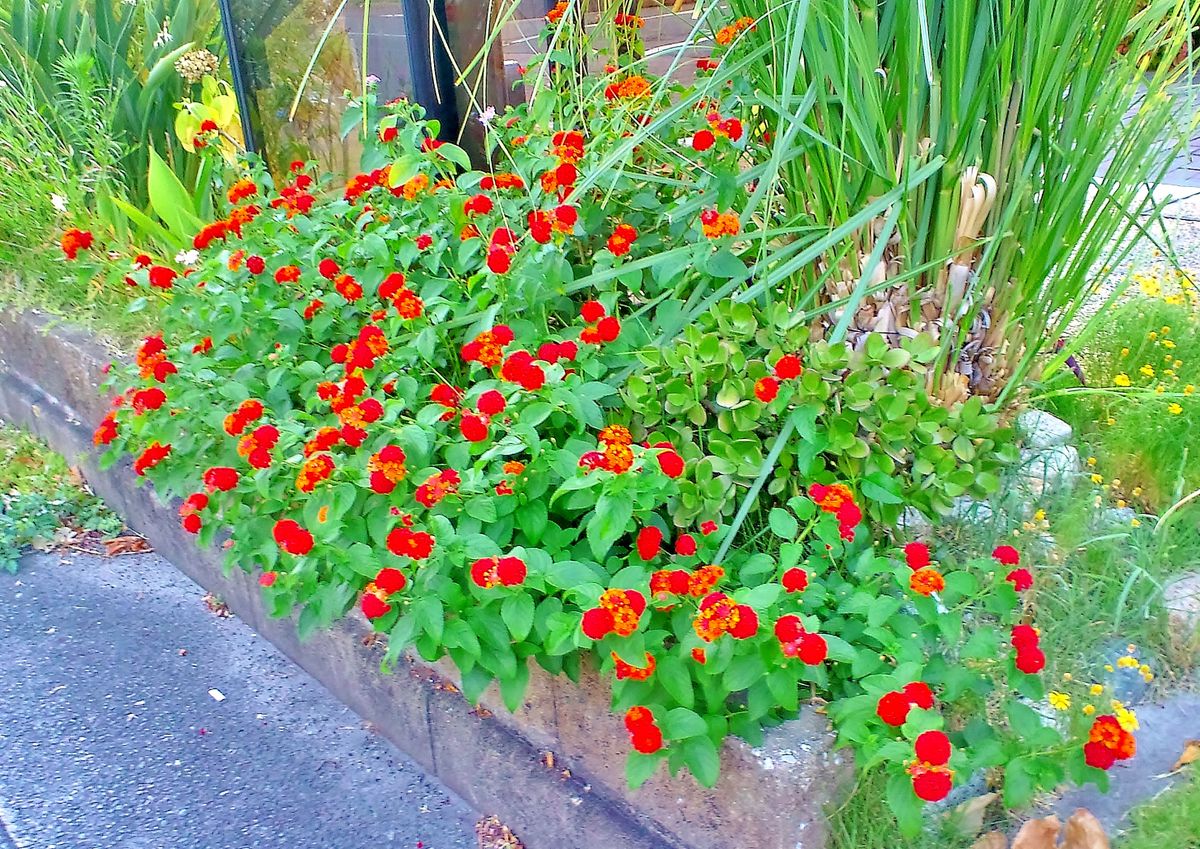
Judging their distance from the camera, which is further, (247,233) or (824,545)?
(247,233)

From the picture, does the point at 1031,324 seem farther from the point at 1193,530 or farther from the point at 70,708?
the point at 70,708

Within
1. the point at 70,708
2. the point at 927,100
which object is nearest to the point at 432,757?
the point at 70,708

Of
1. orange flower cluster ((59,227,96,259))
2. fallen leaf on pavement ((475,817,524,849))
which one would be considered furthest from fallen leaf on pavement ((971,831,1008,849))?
orange flower cluster ((59,227,96,259))

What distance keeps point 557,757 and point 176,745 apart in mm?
916

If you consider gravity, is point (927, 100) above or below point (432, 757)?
above

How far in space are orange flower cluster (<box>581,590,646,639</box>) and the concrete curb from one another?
0.28m

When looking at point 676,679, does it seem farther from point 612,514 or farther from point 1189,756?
point 1189,756

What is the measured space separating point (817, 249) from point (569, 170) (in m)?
0.50

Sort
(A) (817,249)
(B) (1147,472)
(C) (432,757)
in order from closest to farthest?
(A) (817,249) < (C) (432,757) < (B) (1147,472)

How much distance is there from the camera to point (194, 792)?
192 cm

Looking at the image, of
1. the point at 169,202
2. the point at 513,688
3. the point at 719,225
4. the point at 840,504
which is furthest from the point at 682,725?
the point at 169,202

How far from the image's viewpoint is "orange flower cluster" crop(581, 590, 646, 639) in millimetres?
1245

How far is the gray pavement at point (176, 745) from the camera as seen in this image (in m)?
→ 1.84

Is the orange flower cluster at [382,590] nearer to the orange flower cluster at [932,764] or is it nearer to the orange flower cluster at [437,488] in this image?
the orange flower cluster at [437,488]
